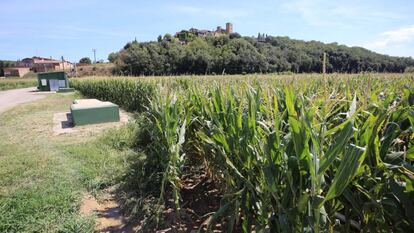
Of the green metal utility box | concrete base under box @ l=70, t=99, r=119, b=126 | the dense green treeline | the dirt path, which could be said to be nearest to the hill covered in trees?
the green metal utility box

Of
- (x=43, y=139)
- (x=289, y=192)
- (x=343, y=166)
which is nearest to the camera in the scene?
(x=343, y=166)

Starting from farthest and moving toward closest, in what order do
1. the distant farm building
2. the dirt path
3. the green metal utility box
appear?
1. the distant farm building
2. the green metal utility box
3. the dirt path

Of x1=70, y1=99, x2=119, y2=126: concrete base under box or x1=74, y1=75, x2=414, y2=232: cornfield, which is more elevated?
x1=74, y1=75, x2=414, y2=232: cornfield

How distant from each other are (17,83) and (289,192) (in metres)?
54.0

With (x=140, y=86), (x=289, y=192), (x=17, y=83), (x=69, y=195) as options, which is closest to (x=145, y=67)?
(x=140, y=86)

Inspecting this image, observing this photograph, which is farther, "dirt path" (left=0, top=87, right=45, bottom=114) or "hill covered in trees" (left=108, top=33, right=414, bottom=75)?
"hill covered in trees" (left=108, top=33, right=414, bottom=75)

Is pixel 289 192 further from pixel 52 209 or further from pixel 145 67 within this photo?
pixel 145 67

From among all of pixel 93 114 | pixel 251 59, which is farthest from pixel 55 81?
pixel 93 114

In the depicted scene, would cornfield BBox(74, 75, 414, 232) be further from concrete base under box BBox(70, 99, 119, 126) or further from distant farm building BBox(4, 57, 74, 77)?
distant farm building BBox(4, 57, 74, 77)

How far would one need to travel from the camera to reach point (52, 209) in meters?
2.89

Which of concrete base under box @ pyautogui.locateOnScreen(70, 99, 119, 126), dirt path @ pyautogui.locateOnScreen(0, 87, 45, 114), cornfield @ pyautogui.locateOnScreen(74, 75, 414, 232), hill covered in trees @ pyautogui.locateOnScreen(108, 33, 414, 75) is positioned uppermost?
hill covered in trees @ pyautogui.locateOnScreen(108, 33, 414, 75)


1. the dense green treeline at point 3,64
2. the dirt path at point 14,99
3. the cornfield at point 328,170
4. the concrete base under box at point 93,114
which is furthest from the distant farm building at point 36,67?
the cornfield at point 328,170

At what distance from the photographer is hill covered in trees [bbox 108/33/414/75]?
679 inches

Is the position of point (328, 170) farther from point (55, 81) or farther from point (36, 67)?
point (36, 67)
